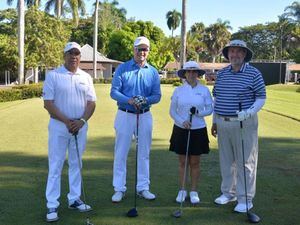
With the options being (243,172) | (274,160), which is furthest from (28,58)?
(243,172)

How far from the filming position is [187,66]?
569cm

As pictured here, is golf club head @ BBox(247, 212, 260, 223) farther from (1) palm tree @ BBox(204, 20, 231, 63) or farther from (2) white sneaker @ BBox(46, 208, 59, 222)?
(1) palm tree @ BBox(204, 20, 231, 63)

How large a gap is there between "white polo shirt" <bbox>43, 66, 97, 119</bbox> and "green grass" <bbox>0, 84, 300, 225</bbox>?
1.22 m

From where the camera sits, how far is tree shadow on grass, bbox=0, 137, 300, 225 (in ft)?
17.2

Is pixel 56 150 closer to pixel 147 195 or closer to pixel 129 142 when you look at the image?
pixel 129 142

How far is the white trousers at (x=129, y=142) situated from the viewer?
19.1 feet

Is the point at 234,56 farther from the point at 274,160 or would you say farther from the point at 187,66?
the point at 274,160

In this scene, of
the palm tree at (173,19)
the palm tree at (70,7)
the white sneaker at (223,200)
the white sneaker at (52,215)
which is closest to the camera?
the white sneaker at (52,215)

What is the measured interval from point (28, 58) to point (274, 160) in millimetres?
32066

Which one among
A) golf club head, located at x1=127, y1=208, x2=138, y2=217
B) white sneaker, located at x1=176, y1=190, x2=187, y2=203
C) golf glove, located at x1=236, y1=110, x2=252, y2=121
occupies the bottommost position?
golf club head, located at x1=127, y1=208, x2=138, y2=217

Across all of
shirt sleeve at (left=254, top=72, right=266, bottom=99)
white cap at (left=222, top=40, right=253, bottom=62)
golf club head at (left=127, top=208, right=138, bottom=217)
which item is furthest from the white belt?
golf club head at (left=127, top=208, right=138, bottom=217)

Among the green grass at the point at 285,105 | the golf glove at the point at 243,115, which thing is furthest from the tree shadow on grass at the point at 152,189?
the green grass at the point at 285,105

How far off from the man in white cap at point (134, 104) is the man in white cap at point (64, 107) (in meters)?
0.56

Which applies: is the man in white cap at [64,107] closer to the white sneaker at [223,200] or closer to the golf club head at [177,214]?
the golf club head at [177,214]
